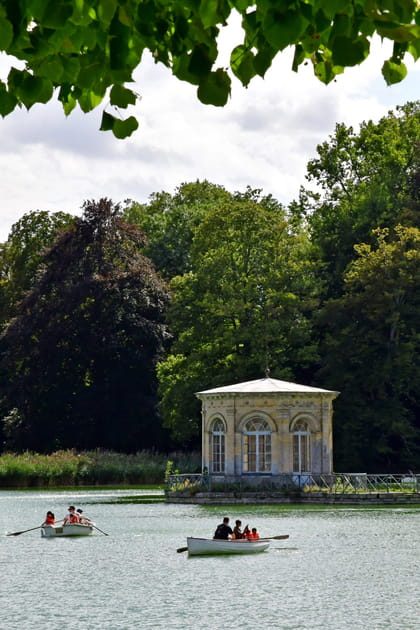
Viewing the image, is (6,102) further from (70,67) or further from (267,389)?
(267,389)


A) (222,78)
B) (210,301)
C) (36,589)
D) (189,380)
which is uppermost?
(210,301)

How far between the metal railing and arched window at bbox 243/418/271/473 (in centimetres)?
42

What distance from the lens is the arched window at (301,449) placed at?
1745 inches

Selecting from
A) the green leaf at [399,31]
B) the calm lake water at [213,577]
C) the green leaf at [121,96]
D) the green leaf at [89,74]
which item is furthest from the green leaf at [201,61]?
the calm lake water at [213,577]

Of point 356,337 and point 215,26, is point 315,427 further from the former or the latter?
point 215,26

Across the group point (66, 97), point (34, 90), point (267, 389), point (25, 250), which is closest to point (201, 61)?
point (34, 90)

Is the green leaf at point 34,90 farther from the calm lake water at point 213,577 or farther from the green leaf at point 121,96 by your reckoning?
the calm lake water at point 213,577

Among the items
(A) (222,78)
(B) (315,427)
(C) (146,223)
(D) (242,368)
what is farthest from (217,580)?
(C) (146,223)

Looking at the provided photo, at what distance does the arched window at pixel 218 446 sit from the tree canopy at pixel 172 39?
39575mm

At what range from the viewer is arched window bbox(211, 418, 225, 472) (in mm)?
45281

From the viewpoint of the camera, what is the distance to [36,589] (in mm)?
21766

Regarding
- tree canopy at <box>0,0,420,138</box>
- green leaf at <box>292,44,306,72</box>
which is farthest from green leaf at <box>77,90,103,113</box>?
green leaf at <box>292,44,306,72</box>

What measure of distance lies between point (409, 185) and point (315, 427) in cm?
2170

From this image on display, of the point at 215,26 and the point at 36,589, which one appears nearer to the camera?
the point at 215,26
